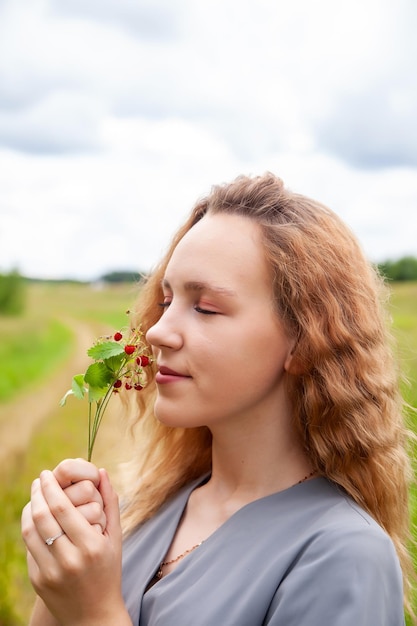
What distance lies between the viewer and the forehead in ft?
7.45

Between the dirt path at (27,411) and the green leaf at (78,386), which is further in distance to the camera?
the dirt path at (27,411)

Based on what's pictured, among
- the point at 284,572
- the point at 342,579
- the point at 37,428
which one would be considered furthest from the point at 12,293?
the point at 342,579

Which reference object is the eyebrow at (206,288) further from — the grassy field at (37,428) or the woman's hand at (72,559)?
the grassy field at (37,428)

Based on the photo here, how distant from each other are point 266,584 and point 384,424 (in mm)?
648

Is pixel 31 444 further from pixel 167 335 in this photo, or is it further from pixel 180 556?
pixel 167 335

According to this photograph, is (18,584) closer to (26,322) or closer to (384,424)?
(384,424)

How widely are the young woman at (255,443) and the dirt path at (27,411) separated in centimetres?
749

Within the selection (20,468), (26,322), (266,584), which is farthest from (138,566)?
(26,322)

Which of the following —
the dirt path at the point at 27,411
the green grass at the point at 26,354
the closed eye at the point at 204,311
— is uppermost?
the closed eye at the point at 204,311

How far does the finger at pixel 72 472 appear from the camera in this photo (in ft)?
7.23

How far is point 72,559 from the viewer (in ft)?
6.80

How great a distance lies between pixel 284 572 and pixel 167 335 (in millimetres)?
731

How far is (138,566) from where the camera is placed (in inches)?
95.8

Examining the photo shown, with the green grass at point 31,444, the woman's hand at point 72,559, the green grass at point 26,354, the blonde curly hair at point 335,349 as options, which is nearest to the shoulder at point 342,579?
the blonde curly hair at point 335,349
